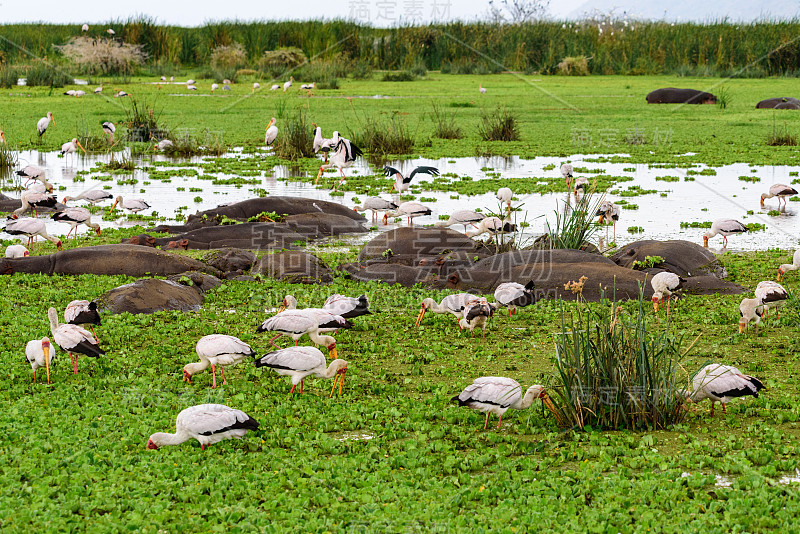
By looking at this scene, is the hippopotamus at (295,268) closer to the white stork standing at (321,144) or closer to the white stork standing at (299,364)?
the white stork standing at (299,364)

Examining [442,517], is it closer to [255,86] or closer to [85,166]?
[85,166]

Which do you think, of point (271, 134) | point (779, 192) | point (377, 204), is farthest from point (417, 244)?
point (271, 134)

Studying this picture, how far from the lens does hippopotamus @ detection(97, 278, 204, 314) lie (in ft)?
30.0

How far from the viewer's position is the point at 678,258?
10578 millimetres

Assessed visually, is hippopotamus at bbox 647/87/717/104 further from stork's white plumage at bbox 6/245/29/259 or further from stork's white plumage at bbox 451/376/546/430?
stork's white plumage at bbox 451/376/546/430

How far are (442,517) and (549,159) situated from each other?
1691 centimetres

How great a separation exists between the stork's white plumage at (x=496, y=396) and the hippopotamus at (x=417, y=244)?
16.5 ft

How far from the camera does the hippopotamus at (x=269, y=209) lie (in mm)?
13445

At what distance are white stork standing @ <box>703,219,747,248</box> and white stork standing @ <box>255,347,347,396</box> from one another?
7.12 meters

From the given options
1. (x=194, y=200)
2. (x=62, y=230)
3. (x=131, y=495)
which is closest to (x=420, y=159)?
(x=194, y=200)

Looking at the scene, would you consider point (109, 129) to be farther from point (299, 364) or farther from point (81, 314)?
point (299, 364)

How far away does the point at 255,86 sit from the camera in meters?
36.6

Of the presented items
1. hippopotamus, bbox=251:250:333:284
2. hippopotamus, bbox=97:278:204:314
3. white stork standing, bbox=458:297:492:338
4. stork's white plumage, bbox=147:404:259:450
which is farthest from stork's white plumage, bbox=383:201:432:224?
stork's white plumage, bbox=147:404:259:450

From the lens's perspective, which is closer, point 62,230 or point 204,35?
point 62,230
